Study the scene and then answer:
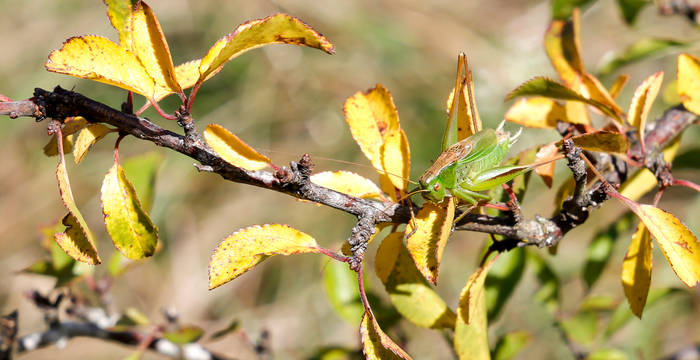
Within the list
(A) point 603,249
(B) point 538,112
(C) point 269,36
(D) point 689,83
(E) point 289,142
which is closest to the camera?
(C) point 269,36

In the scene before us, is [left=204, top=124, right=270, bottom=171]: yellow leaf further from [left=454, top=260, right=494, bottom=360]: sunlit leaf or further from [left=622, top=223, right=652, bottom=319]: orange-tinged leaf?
[left=622, top=223, right=652, bottom=319]: orange-tinged leaf

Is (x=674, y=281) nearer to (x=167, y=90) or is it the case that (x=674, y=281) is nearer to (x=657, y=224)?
(x=657, y=224)

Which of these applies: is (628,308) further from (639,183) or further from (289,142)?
(289,142)

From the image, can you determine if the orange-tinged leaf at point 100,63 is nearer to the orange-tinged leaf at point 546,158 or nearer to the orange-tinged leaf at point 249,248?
the orange-tinged leaf at point 249,248

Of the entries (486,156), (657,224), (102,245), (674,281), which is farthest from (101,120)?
(102,245)

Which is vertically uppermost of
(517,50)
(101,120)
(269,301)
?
(101,120)

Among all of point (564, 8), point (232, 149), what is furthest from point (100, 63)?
point (564, 8)

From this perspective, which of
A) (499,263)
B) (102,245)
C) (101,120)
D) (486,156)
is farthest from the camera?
→ (102,245)
